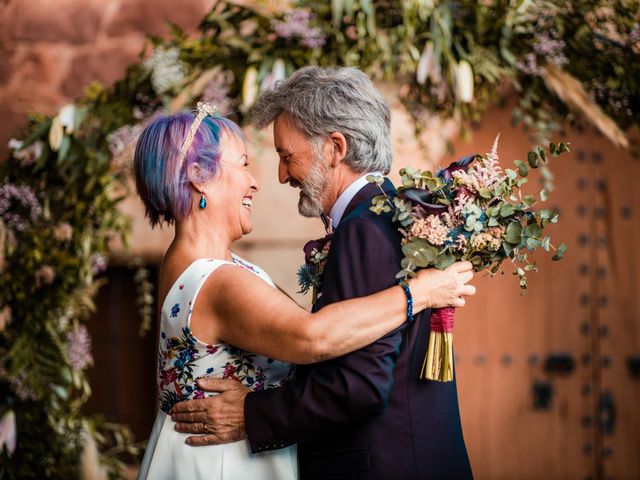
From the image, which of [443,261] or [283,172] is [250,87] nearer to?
[283,172]

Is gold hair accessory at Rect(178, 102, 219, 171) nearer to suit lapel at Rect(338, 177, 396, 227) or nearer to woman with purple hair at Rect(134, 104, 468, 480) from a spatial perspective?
woman with purple hair at Rect(134, 104, 468, 480)

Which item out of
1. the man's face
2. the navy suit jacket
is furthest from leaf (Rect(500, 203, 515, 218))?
the man's face

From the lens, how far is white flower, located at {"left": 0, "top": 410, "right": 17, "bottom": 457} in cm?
359

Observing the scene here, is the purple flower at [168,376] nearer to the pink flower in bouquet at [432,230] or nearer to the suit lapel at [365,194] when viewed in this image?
the suit lapel at [365,194]

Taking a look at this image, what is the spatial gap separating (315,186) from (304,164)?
7cm

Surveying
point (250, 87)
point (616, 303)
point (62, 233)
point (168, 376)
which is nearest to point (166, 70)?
point (250, 87)

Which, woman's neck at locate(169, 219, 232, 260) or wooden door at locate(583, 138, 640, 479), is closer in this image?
woman's neck at locate(169, 219, 232, 260)

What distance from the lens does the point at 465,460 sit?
Result: 7.25ft

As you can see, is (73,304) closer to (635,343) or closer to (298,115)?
(298,115)

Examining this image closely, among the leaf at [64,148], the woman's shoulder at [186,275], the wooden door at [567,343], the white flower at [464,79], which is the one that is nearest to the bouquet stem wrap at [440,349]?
the woman's shoulder at [186,275]

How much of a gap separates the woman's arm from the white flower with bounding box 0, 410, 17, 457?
72.3 inches

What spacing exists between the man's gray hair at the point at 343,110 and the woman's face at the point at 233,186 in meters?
0.19

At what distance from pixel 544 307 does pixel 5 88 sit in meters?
3.23

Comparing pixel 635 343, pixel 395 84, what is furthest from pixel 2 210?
pixel 635 343
